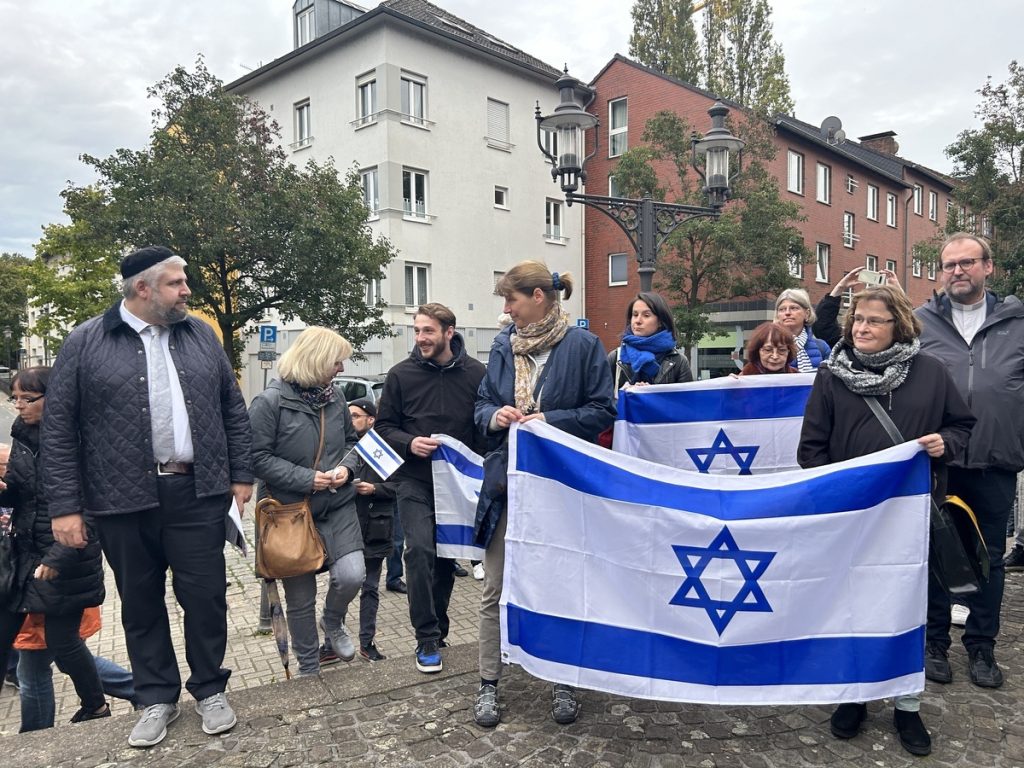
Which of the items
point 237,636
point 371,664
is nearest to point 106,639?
point 237,636

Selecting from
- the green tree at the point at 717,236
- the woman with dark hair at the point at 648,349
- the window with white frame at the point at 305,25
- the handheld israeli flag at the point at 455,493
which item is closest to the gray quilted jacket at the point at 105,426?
the handheld israeli flag at the point at 455,493

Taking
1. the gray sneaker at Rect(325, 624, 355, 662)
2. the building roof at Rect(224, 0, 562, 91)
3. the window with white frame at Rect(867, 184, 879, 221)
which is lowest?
the gray sneaker at Rect(325, 624, 355, 662)

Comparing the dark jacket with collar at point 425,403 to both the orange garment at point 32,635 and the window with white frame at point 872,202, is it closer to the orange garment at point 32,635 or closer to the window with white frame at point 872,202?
the orange garment at point 32,635

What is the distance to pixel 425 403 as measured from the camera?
4.22m

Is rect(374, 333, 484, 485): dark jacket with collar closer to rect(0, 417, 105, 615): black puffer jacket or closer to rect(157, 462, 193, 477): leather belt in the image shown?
rect(157, 462, 193, 477): leather belt

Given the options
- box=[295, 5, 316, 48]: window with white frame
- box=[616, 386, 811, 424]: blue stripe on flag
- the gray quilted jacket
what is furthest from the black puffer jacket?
box=[295, 5, 316, 48]: window with white frame

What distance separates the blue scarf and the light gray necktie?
2.99 metres

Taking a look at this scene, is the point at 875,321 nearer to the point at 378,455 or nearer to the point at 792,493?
the point at 792,493

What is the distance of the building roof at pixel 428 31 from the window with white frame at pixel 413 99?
1684 millimetres

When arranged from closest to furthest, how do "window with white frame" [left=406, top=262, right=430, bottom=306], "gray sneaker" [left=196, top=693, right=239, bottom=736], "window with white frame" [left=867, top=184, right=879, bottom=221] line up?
"gray sneaker" [left=196, top=693, right=239, bottom=736] < "window with white frame" [left=406, top=262, right=430, bottom=306] < "window with white frame" [left=867, top=184, right=879, bottom=221]

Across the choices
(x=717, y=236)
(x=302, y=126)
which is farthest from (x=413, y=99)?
(x=717, y=236)

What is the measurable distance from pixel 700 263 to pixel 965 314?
62.5 ft

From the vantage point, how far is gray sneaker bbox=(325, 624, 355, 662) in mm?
4555

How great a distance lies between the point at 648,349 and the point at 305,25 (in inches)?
1264
